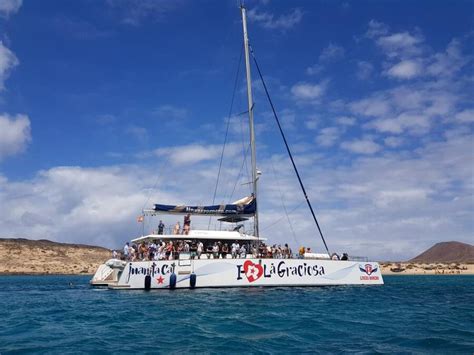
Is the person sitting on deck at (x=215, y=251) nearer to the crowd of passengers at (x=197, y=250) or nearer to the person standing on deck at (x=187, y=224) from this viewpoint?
the crowd of passengers at (x=197, y=250)

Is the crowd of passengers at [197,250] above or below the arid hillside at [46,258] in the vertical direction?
below

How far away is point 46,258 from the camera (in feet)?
327

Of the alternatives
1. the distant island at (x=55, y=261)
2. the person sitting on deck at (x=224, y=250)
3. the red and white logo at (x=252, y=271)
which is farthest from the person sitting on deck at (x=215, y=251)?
the distant island at (x=55, y=261)

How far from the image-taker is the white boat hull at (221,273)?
26703mm

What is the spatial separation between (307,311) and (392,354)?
7.30 m

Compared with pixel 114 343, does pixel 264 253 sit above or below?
above

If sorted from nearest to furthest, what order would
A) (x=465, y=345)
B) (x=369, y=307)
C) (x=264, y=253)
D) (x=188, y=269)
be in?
(x=465, y=345)
(x=369, y=307)
(x=188, y=269)
(x=264, y=253)

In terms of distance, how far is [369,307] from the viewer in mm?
19641

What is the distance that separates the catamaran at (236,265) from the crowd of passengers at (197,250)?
0.35 ft

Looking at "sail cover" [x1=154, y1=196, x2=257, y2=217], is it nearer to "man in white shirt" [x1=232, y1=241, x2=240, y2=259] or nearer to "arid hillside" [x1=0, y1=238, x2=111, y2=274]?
"man in white shirt" [x1=232, y1=241, x2=240, y2=259]

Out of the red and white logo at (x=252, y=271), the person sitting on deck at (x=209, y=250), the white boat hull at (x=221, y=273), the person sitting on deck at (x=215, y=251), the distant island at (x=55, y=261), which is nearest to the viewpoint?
the white boat hull at (x=221, y=273)

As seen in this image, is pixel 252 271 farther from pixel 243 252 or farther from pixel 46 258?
pixel 46 258

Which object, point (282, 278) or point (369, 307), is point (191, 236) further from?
point (369, 307)

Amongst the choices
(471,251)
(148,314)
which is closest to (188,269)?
(148,314)
